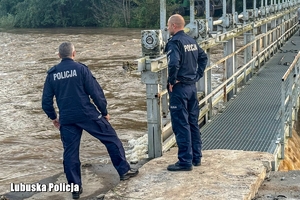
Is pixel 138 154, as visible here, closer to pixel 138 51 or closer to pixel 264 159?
pixel 264 159

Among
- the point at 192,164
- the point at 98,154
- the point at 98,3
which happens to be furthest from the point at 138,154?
the point at 98,3

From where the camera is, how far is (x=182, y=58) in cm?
503

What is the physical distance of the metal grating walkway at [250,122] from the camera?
6613mm

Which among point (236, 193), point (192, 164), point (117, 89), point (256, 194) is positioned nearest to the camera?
point (236, 193)

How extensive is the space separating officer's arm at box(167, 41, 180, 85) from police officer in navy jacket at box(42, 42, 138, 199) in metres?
0.70

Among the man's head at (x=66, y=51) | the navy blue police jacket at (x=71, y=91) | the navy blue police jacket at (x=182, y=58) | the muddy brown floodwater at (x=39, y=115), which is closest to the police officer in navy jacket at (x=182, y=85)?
the navy blue police jacket at (x=182, y=58)

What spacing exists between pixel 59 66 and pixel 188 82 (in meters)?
1.28

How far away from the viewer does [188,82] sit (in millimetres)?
5078

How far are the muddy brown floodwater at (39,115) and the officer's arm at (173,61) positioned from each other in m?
3.29

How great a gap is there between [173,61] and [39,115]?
860cm

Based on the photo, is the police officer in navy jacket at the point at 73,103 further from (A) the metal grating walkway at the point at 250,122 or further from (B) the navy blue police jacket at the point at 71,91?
(A) the metal grating walkway at the point at 250,122

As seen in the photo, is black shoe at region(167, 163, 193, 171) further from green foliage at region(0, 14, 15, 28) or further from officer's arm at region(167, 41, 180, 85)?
green foliage at region(0, 14, 15, 28)

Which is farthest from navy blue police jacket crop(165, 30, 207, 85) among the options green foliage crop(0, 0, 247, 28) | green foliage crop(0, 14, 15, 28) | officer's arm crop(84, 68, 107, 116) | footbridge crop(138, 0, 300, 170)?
green foliage crop(0, 14, 15, 28)

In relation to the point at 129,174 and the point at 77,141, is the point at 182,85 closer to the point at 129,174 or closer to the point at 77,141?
the point at 129,174
